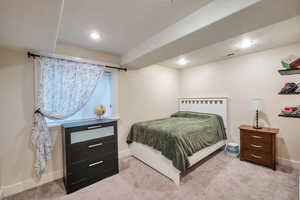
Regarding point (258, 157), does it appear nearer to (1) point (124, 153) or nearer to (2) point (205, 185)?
(2) point (205, 185)

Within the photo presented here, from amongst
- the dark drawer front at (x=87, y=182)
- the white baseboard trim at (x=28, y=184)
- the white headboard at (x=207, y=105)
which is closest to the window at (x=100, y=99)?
the white baseboard trim at (x=28, y=184)

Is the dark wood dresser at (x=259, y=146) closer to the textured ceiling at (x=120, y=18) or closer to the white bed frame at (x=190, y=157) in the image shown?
the white bed frame at (x=190, y=157)

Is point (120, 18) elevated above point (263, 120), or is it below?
above

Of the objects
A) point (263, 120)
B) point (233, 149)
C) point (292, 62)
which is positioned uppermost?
point (292, 62)

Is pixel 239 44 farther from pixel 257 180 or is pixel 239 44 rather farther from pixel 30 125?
pixel 30 125

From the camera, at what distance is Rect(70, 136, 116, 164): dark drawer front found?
187cm

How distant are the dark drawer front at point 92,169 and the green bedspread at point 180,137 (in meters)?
0.71

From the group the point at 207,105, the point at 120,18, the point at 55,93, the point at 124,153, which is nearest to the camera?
the point at 120,18

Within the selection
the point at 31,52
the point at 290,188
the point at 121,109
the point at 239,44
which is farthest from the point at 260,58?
the point at 31,52

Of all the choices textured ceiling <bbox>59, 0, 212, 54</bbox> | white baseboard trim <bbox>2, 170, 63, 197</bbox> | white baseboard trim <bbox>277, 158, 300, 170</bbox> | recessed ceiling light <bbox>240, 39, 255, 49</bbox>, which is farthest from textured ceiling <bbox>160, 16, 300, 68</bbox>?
white baseboard trim <bbox>2, 170, 63, 197</bbox>

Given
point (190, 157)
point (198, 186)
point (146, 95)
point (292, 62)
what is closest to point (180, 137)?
point (190, 157)

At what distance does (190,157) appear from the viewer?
2119mm

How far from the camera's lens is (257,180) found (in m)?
1.98

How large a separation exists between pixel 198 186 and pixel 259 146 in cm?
148
